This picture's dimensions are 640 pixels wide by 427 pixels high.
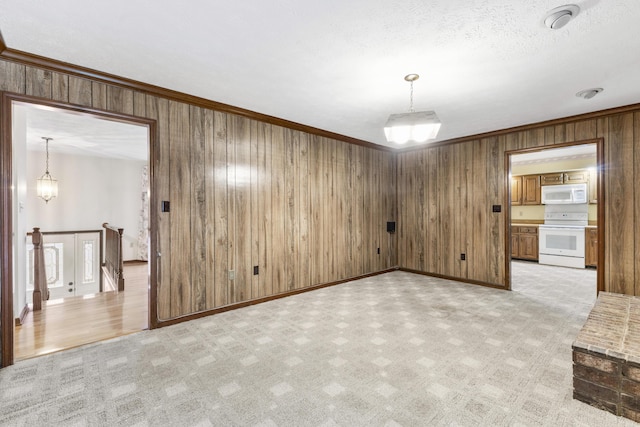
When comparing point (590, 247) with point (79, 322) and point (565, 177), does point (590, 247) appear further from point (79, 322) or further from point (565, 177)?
point (79, 322)

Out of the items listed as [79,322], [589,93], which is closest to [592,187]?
[589,93]

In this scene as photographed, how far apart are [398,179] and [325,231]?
2.19 metres

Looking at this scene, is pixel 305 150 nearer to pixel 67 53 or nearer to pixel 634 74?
pixel 67 53

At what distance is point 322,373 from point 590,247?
6.96m

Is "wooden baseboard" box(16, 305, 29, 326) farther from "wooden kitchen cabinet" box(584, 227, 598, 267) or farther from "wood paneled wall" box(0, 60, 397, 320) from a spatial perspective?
"wooden kitchen cabinet" box(584, 227, 598, 267)

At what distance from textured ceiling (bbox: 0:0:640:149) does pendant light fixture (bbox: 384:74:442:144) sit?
0.37 meters

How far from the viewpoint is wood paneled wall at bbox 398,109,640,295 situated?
3584 millimetres

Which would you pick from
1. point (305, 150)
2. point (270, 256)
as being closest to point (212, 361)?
point (270, 256)

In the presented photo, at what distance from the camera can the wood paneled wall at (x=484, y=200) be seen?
358 centimetres

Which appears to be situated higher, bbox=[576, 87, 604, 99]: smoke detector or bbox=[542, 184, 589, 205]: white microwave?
bbox=[576, 87, 604, 99]: smoke detector

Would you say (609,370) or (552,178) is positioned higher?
(552,178)

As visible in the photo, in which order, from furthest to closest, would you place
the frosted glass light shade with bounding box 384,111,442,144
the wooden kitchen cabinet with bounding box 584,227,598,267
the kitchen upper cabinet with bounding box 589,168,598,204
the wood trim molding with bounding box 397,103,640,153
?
the kitchen upper cabinet with bounding box 589,168,598,204 < the wooden kitchen cabinet with bounding box 584,227,598,267 < the wood trim molding with bounding box 397,103,640,153 < the frosted glass light shade with bounding box 384,111,442,144

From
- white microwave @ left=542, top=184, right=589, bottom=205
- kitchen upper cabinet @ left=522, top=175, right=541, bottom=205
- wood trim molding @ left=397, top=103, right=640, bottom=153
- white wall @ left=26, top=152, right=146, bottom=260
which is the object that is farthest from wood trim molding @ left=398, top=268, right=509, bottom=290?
white wall @ left=26, top=152, right=146, bottom=260

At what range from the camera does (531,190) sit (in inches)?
292
